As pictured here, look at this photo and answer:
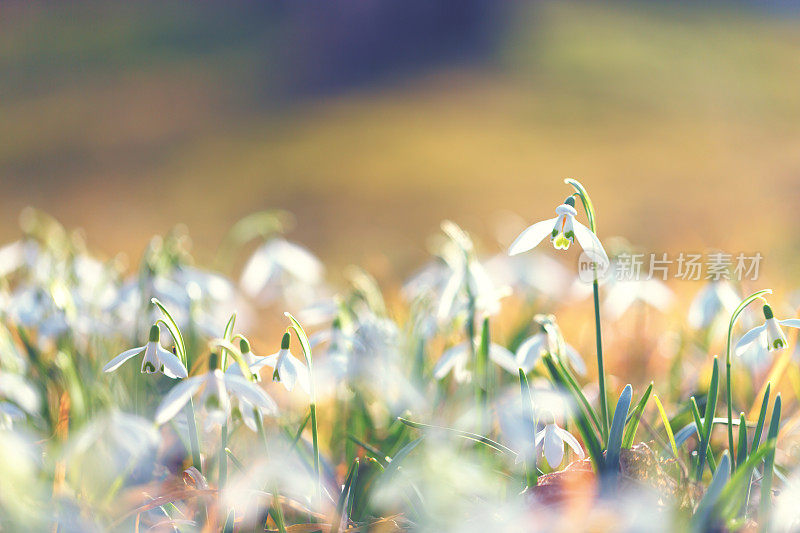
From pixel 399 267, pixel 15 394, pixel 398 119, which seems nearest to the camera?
pixel 15 394

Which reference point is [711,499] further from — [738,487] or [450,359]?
[450,359]

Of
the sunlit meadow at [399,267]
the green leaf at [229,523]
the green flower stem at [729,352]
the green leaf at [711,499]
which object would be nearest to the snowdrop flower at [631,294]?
the sunlit meadow at [399,267]

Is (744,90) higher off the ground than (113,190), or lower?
higher

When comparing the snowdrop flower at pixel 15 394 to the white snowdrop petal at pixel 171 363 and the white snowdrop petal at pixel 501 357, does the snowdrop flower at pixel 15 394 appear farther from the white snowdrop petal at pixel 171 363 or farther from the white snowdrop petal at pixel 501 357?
the white snowdrop petal at pixel 501 357

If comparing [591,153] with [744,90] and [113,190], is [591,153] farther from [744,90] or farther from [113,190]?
[113,190]

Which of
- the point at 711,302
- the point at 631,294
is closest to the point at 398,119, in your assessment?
the point at 631,294

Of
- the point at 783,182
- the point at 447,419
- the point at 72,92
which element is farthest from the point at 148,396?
the point at 72,92

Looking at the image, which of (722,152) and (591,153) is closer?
(722,152)
